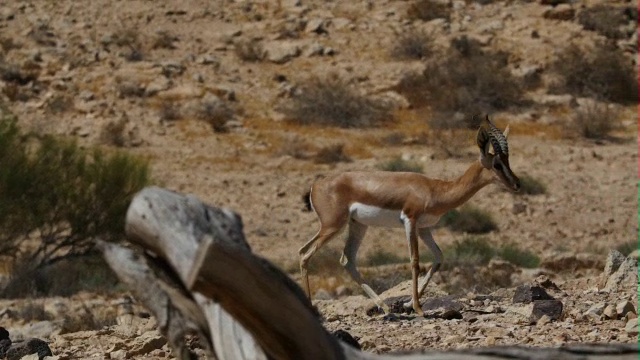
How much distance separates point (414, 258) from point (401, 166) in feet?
48.2

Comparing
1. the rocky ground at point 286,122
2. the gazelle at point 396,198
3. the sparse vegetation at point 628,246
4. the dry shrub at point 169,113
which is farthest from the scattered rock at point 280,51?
the gazelle at point 396,198

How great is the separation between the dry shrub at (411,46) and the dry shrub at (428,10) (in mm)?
2051

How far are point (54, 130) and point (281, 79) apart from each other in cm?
640

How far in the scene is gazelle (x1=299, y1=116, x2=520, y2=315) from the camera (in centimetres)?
1238

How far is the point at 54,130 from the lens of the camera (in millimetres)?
28688

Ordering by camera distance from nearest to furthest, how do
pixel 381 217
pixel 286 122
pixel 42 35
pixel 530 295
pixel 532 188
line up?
1. pixel 530 295
2. pixel 381 217
3. pixel 532 188
4. pixel 286 122
5. pixel 42 35

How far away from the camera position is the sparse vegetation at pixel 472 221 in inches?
951

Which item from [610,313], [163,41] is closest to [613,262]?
[610,313]

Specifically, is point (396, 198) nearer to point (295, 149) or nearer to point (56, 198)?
point (56, 198)

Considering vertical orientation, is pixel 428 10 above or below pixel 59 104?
below

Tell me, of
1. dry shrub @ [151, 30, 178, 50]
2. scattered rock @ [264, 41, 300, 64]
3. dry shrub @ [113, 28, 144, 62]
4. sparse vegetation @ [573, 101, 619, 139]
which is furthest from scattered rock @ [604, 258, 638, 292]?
dry shrub @ [151, 30, 178, 50]

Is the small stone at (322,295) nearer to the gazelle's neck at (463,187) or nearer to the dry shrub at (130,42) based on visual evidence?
the gazelle's neck at (463,187)

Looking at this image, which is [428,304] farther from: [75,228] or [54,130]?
[54,130]

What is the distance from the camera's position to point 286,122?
30547 millimetres
